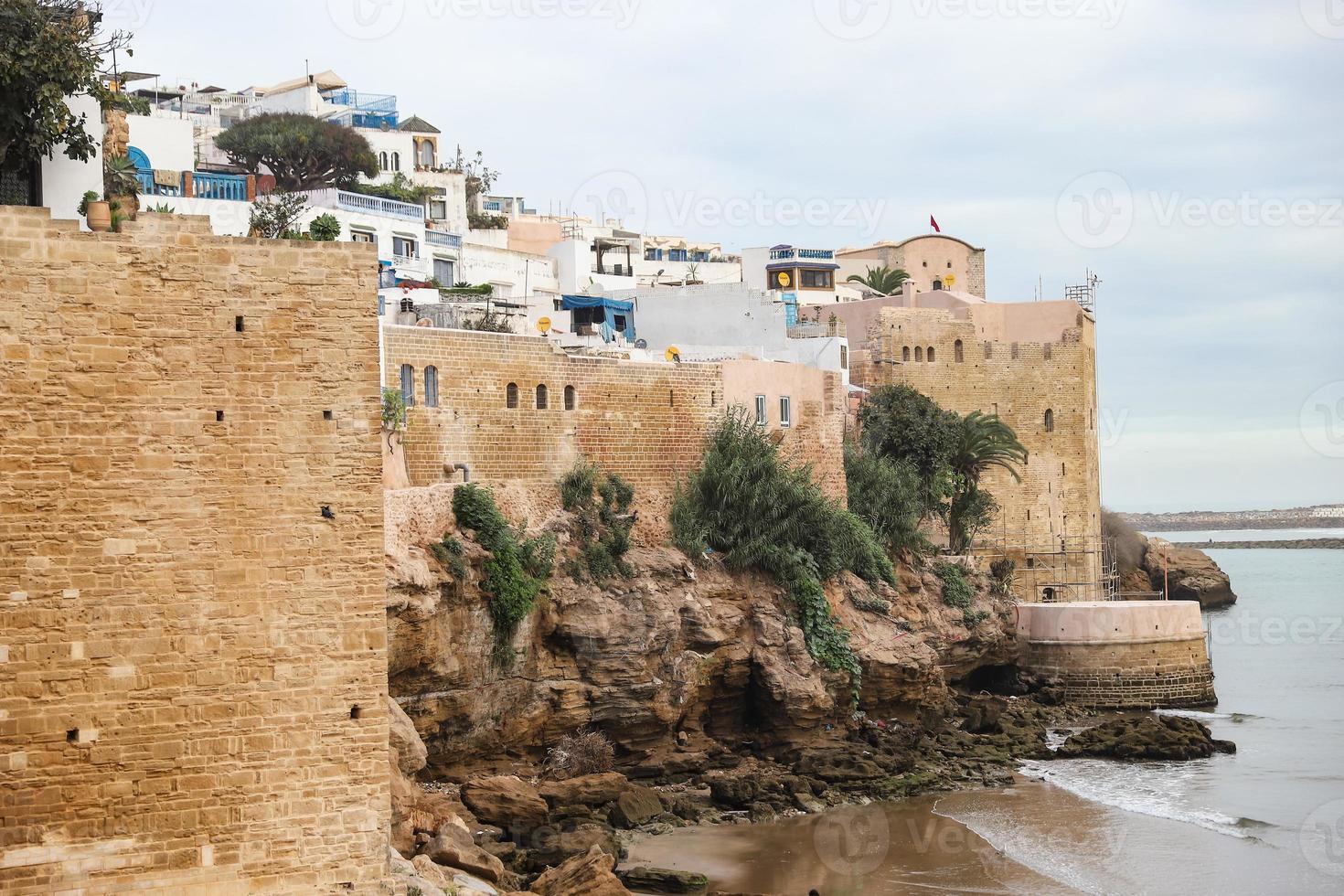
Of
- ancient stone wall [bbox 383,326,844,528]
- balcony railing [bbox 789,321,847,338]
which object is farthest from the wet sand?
balcony railing [bbox 789,321,847,338]

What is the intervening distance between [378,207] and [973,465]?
15.9 meters

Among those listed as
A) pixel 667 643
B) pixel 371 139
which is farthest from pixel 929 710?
pixel 371 139

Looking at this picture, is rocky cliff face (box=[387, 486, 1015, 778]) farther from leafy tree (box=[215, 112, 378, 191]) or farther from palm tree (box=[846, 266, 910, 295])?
leafy tree (box=[215, 112, 378, 191])

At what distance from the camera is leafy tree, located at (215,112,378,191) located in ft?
146

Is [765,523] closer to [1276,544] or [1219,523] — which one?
[1276,544]

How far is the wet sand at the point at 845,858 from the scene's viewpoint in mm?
19812

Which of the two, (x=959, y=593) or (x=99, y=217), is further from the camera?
(x=959, y=593)

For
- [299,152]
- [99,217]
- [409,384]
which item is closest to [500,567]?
[409,384]

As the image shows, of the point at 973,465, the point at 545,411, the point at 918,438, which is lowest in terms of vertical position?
the point at 973,465

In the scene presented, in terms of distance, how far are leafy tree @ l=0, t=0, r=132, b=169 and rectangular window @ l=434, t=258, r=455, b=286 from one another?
23.9 metres

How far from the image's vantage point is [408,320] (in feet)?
90.0

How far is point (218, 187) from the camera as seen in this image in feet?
111

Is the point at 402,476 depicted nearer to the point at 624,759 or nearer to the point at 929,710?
the point at 624,759

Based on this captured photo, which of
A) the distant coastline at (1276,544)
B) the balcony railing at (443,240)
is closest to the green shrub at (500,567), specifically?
the balcony railing at (443,240)
